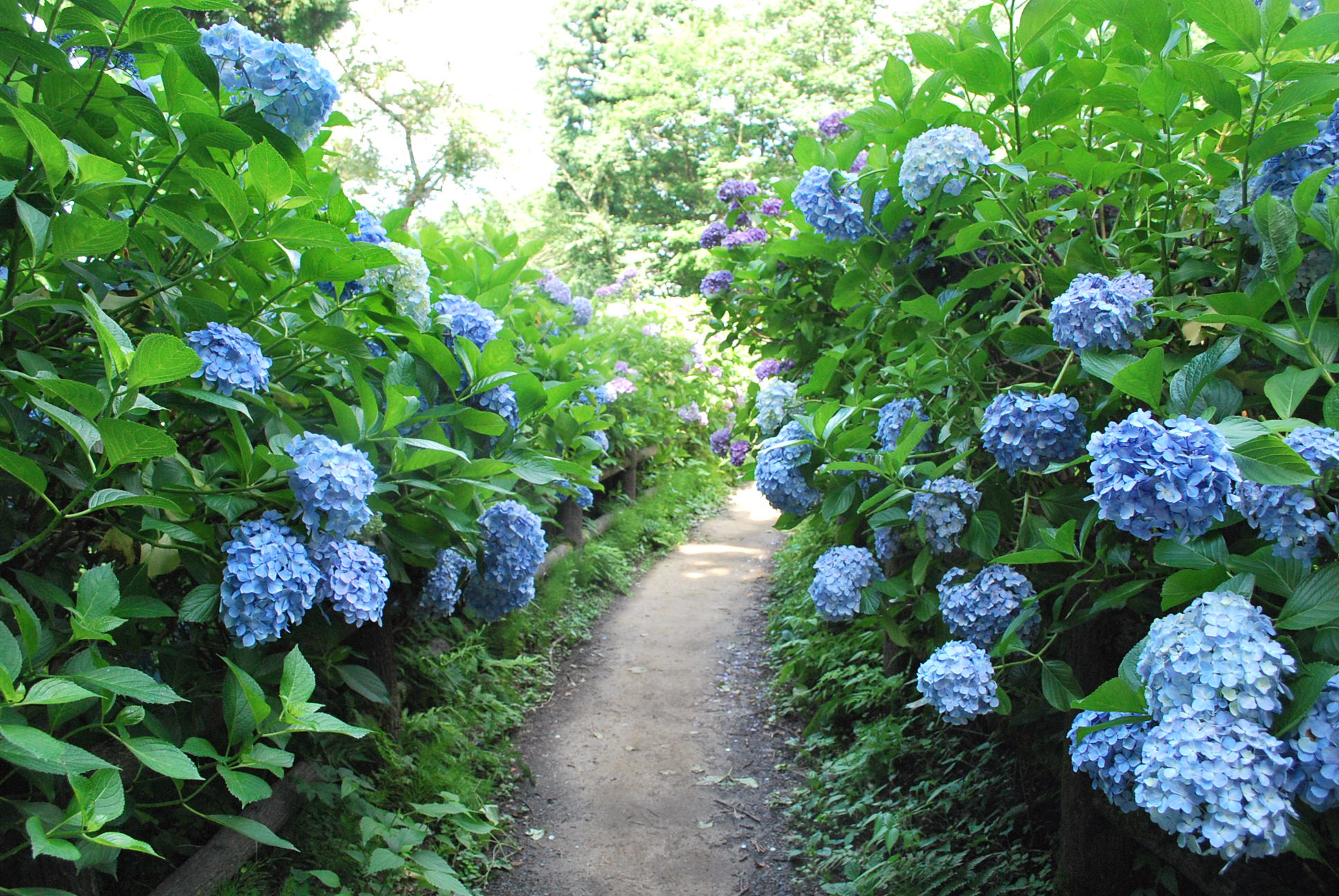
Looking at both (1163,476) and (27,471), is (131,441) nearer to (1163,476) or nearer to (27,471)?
(27,471)

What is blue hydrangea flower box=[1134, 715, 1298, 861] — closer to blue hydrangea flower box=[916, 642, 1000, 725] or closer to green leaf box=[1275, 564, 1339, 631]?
green leaf box=[1275, 564, 1339, 631]

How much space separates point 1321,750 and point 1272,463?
0.34 metres

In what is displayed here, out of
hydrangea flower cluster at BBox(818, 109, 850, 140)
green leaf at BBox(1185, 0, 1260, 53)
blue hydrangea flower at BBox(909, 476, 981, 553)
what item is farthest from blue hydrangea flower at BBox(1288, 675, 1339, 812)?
hydrangea flower cluster at BBox(818, 109, 850, 140)

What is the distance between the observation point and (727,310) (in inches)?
149

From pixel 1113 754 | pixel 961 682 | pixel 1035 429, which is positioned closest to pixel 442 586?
pixel 961 682

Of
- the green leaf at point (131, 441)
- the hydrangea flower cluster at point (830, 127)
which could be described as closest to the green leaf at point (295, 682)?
the green leaf at point (131, 441)

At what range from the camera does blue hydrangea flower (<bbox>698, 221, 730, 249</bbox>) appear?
13.2 ft

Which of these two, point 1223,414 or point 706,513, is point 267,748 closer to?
point 1223,414

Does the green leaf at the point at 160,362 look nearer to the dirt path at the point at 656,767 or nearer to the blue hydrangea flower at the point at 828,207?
the blue hydrangea flower at the point at 828,207

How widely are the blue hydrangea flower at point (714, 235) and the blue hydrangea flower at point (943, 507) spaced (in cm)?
242

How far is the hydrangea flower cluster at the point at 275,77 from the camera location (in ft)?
5.22

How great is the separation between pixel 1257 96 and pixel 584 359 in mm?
3436

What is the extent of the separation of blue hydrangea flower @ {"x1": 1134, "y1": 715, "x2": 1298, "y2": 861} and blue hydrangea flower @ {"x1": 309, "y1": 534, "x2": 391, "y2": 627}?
4.31ft

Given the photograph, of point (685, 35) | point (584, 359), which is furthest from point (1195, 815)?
point (685, 35)
